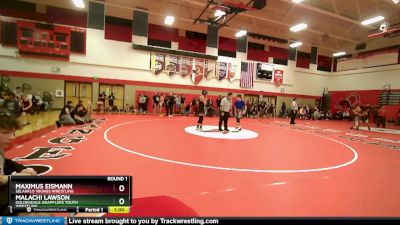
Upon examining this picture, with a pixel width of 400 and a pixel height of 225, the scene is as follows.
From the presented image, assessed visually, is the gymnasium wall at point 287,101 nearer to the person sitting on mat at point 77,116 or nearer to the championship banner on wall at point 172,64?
the championship banner on wall at point 172,64

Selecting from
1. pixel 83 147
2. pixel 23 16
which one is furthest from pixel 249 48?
pixel 83 147

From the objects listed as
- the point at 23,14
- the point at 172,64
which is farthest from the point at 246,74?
the point at 23,14

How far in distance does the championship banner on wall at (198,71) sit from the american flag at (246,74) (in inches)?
157

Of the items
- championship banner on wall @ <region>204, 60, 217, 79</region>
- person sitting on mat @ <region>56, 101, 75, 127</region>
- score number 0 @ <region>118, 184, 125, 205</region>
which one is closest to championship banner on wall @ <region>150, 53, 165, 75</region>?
championship banner on wall @ <region>204, 60, 217, 79</region>

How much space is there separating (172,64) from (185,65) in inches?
44.4

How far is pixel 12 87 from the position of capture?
15.1 meters

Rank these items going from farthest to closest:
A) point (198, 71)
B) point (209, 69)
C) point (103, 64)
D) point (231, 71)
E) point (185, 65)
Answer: point (231, 71) < point (209, 69) < point (198, 71) < point (185, 65) < point (103, 64)

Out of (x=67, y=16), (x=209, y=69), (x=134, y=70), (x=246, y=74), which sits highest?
(x=67, y=16)

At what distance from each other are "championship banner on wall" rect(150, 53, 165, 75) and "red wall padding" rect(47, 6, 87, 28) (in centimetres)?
522

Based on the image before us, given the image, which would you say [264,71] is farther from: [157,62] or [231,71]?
[157,62]

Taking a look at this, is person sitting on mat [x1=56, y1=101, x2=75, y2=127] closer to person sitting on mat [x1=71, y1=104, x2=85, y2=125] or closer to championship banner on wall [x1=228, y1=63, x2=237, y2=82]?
person sitting on mat [x1=71, y1=104, x2=85, y2=125]

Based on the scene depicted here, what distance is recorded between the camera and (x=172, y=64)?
18.8 m

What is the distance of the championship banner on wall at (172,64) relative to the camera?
18.7 m

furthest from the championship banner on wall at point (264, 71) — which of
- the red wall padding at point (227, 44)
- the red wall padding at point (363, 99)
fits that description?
the red wall padding at point (363, 99)
